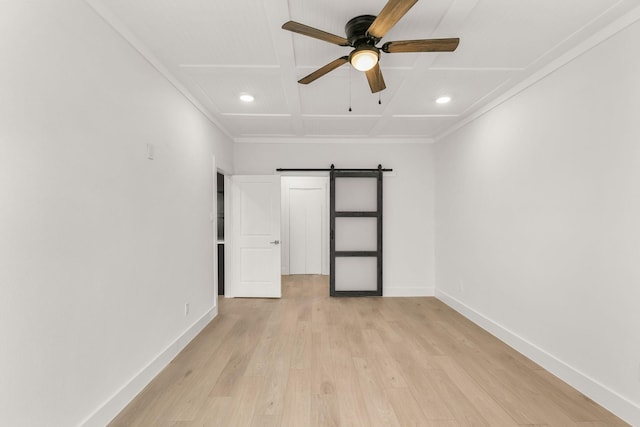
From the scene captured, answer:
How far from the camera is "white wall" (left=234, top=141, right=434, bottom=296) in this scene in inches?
198

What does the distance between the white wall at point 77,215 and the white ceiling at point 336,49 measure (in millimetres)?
309

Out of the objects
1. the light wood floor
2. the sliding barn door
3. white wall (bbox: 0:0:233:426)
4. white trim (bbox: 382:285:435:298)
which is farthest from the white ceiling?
white trim (bbox: 382:285:435:298)

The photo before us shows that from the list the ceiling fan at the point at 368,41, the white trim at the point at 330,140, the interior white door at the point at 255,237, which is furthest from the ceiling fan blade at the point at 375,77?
the interior white door at the point at 255,237

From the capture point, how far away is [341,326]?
3.63m

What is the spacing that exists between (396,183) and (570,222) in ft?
9.14

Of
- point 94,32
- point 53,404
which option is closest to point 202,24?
point 94,32

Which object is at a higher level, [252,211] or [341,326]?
[252,211]

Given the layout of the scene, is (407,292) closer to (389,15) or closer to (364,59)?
(364,59)

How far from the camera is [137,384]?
2.24 metres

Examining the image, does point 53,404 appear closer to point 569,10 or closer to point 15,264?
point 15,264

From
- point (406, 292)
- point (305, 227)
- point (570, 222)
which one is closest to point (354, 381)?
point (570, 222)

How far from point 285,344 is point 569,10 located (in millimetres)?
3445

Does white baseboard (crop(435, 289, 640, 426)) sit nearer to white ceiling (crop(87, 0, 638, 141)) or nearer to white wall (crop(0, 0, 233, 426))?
white ceiling (crop(87, 0, 638, 141))

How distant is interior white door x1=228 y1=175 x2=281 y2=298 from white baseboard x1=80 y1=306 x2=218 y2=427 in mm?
1455
